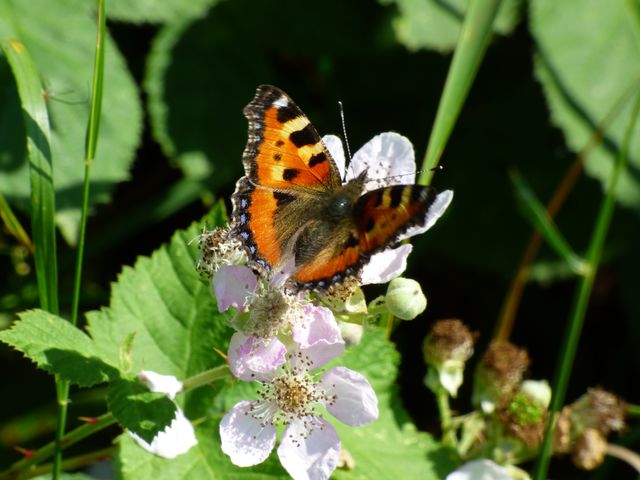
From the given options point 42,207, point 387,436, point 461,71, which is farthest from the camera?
point 461,71

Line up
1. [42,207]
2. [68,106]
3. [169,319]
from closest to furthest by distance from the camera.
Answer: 1. [42,207]
2. [169,319]
3. [68,106]

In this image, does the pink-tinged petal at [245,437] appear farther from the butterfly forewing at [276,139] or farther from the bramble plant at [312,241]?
the butterfly forewing at [276,139]

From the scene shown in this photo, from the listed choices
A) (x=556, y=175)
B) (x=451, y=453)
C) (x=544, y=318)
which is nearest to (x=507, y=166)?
(x=556, y=175)

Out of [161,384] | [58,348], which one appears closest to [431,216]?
[161,384]

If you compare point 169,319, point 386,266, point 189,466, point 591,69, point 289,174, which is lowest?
point 189,466

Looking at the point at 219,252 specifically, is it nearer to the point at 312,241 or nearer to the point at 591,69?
the point at 312,241

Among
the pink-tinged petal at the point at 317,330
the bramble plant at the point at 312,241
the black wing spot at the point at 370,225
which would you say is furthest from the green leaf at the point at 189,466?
the black wing spot at the point at 370,225

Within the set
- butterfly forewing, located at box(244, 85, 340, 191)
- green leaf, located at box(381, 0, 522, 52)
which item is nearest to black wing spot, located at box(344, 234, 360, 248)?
butterfly forewing, located at box(244, 85, 340, 191)

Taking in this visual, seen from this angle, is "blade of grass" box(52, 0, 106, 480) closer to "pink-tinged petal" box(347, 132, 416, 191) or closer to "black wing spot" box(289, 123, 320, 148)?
"black wing spot" box(289, 123, 320, 148)
